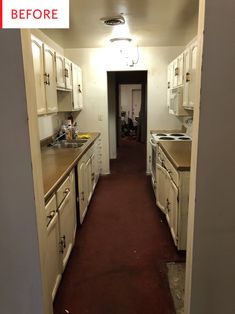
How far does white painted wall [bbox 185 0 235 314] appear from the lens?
39.0 inches

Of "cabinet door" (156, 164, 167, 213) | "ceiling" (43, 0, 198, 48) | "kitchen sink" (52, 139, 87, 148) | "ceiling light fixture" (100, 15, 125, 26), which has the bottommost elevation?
"cabinet door" (156, 164, 167, 213)

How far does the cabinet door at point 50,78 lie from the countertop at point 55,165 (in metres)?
0.49

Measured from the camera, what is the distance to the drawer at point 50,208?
1704 millimetres

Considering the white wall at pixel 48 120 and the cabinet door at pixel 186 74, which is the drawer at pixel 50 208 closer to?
the white wall at pixel 48 120

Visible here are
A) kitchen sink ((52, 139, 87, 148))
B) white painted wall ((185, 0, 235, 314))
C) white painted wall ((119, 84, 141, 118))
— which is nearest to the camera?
white painted wall ((185, 0, 235, 314))

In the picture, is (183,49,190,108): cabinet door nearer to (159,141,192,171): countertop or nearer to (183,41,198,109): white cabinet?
(183,41,198,109): white cabinet

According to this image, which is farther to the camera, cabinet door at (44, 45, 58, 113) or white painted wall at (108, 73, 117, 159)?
white painted wall at (108, 73, 117, 159)

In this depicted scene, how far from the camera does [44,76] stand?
247cm

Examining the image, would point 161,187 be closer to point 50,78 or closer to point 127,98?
point 50,78

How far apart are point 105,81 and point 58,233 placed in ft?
11.3

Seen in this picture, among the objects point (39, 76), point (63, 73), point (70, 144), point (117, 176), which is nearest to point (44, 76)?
point (39, 76)

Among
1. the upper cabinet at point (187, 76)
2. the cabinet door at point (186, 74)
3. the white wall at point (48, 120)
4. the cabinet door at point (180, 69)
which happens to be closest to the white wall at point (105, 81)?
the white wall at point (48, 120)

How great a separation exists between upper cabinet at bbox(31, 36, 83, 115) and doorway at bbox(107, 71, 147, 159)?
205cm

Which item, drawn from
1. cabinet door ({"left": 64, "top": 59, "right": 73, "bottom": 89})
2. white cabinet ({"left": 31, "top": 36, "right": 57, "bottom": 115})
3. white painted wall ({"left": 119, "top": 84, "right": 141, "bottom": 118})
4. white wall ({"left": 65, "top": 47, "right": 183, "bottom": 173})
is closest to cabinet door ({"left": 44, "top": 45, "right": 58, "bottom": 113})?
white cabinet ({"left": 31, "top": 36, "right": 57, "bottom": 115})
